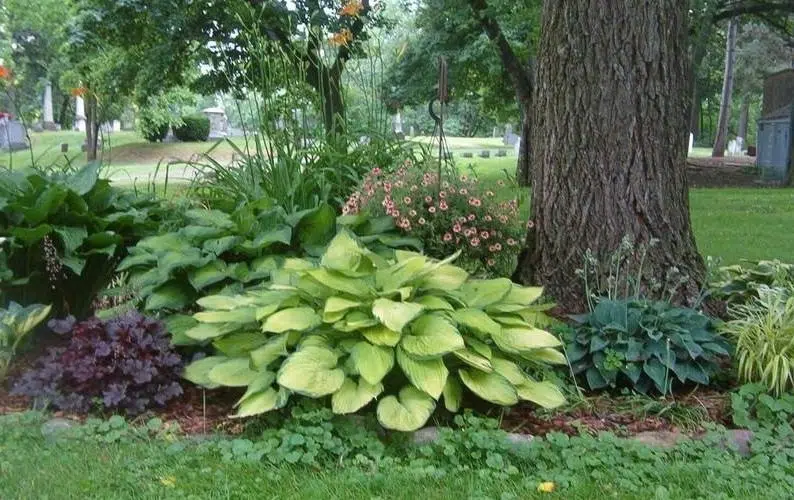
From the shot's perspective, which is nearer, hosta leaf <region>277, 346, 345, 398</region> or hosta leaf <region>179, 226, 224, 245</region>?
hosta leaf <region>277, 346, 345, 398</region>

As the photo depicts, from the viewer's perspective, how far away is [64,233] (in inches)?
168

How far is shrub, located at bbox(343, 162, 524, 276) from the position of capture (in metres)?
4.37

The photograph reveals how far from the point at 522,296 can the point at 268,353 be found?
1136mm

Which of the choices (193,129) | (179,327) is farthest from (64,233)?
(193,129)

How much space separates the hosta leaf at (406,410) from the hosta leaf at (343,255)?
0.63 m

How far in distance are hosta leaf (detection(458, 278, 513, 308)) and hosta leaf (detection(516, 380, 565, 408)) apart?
422mm

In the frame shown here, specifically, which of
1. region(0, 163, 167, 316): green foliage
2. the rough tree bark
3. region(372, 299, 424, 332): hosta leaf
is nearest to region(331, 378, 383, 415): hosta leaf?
region(372, 299, 424, 332): hosta leaf

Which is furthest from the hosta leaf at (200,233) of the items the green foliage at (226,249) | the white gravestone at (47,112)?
the white gravestone at (47,112)

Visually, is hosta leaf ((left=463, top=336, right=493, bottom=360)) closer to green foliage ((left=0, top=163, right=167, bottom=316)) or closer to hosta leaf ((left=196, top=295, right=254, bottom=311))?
hosta leaf ((left=196, top=295, right=254, bottom=311))

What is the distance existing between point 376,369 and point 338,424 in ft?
0.80

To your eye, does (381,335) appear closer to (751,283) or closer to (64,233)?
(64,233)

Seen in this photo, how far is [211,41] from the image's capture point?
47.0 feet

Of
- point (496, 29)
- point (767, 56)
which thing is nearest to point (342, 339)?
point (496, 29)

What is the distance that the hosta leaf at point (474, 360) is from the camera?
3.14 m
